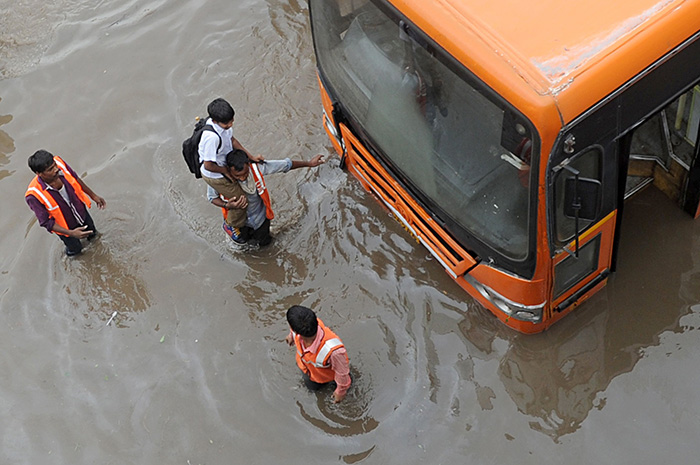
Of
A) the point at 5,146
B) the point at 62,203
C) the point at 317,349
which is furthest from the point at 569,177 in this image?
the point at 5,146

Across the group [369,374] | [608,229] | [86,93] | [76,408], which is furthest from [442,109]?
[86,93]

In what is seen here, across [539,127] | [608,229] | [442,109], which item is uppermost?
[539,127]

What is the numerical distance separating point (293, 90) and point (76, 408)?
3.59 m

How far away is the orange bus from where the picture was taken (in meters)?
3.93

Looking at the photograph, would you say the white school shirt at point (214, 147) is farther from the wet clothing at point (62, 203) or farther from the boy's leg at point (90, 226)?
the boy's leg at point (90, 226)

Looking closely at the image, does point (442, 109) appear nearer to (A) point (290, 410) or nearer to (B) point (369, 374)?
(B) point (369, 374)

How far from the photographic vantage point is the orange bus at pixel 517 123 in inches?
155

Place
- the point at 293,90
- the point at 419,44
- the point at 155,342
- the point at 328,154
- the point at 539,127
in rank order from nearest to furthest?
the point at 539,127, the point at 419,44, the point at 155,342, the point at 328,154, the point at 293,90

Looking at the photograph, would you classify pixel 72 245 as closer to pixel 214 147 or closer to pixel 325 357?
pixel 214 147

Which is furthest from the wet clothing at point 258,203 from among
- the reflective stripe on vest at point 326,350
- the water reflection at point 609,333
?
the water reflection at point 609,333

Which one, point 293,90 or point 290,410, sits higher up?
point 293,90

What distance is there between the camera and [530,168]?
160 inches

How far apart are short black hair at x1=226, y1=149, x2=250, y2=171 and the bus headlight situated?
1765 millimetres

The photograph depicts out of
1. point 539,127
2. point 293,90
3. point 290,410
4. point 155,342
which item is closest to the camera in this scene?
point 539,127
